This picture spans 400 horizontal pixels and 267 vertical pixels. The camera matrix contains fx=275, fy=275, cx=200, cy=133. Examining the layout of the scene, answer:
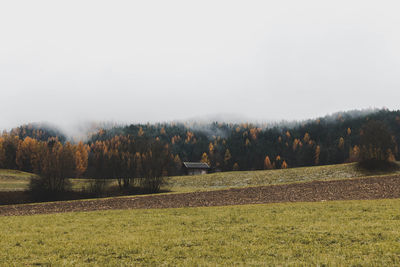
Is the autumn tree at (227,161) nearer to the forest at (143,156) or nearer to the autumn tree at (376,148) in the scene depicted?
the forest at (143,156)

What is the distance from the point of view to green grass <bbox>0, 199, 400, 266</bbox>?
8688 mm

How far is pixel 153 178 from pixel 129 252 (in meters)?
43.4

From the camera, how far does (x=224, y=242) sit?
1084cm

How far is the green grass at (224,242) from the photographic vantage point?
869 cm

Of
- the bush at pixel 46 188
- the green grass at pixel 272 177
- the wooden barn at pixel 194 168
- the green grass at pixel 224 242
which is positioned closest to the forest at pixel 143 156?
the bush at pixel 46 188

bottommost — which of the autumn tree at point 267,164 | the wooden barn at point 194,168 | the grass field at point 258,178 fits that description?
the autumn tree at point 267,164

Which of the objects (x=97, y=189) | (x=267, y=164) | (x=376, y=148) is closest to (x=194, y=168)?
(x=267, y=164)

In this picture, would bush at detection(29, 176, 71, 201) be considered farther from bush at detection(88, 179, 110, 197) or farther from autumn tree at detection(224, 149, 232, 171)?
autumn tree at detection(224, 149, 232, 171)

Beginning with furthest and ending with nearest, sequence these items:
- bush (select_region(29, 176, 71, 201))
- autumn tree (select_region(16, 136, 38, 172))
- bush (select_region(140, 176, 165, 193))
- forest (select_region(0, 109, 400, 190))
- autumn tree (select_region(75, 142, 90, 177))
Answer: autumn tree (select_region(16, 136, 38, 172))
autumn tree (select_region(75, 142, 90, 177))
forest (select_region(0, 109, 400, 190))
bush (select_region(140, 176, 165, 193))
bush (select_region(29, 176, 71, 201))

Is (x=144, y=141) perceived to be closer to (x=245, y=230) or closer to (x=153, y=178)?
(x=153, y=178)

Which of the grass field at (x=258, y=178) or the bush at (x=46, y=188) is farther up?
the bush at (x=46, y=188)

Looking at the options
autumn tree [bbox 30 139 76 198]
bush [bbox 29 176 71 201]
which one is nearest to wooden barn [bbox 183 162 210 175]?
autumn tree [bbox 30 139 76 198]

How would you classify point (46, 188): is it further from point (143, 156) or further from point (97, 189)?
point (143, 156)

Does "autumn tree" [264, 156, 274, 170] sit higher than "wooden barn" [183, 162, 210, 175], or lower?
lower
